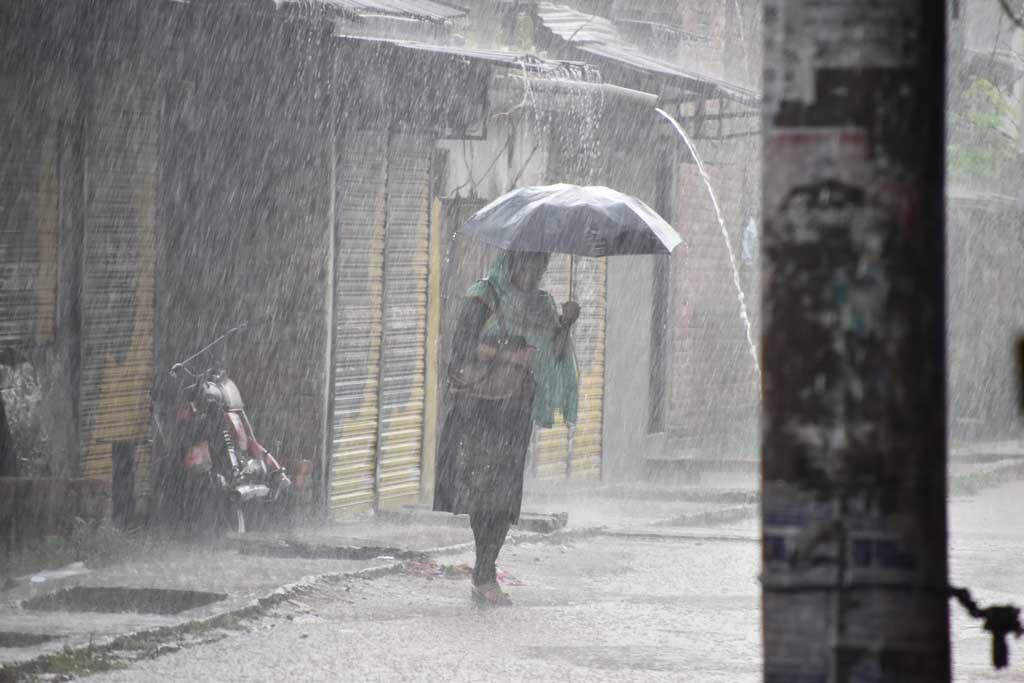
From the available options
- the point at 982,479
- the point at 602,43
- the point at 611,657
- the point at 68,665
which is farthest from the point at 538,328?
the point at 982,479

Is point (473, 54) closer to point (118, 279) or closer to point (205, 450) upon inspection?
point (118, 279)

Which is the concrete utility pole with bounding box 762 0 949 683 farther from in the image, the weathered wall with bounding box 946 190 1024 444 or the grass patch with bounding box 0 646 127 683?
the weathered wall with bounding box 946 190 1024 444

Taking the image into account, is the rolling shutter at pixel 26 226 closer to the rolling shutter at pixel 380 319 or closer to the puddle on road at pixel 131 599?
the puddle on road at pixel 131 599

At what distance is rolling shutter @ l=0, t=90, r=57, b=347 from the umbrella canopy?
2.42 meters

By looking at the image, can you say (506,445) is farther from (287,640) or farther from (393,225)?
(393,225)

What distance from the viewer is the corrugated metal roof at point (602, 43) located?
55.4ft

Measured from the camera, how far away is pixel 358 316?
13.4 m

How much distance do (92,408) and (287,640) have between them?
316 cm

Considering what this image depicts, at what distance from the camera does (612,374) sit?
17953mm

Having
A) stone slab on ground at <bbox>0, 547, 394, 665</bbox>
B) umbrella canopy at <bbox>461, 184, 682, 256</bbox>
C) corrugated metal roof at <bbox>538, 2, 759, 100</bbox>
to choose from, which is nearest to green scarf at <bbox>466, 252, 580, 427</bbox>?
umbrella canopy at <bbox>461, 184, 682, 256</bbox>

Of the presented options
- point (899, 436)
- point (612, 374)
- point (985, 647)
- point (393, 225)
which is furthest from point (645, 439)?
point (899, 436)

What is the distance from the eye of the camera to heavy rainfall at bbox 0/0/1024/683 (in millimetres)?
8562

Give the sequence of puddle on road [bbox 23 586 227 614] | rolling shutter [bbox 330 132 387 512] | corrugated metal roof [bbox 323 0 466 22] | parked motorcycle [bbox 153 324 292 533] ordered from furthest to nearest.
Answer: rolling shutter [bbox 330 132 387 512] < corrugated metal roof [bbox 323 0 466 22] < parked motorcycle [bbox 153 324 292 533] < puddle on road [bbox 23 586 227 614]

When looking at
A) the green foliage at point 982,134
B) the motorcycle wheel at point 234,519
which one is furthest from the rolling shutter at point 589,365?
the green foliage at point 982,134
